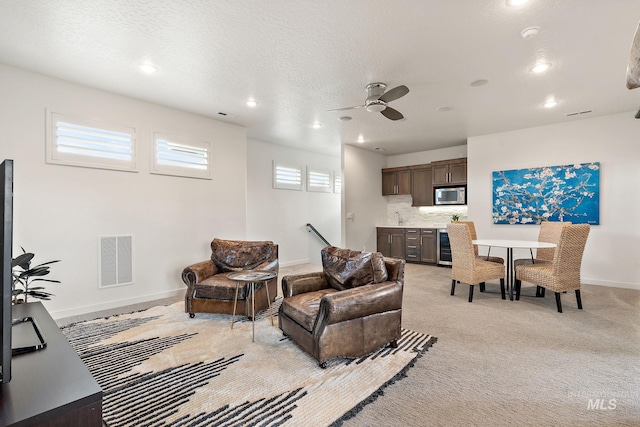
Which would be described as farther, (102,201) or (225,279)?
(102,201)

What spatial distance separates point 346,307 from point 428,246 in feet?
16.6

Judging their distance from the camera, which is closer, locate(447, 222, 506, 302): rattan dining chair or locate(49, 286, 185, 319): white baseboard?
locate(49, 286, 185, 319): white baseboard

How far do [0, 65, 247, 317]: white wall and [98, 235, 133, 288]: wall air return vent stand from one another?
6 centimetres

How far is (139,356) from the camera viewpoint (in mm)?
2533

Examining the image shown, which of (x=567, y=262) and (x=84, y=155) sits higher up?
(x=84, y=155)

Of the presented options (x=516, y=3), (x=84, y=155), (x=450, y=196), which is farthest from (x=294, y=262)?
(x=516, y=3)

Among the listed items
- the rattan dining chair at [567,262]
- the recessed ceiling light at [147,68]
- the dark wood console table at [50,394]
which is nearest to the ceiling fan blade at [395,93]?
the rattan dining chair at [567,262]

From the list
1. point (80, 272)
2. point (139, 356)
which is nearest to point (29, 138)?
point (80, 272)

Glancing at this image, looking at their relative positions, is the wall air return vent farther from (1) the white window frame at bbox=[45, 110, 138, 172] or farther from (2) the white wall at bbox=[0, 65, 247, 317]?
(1) the white window frame at bbox=[45, 110, 138, 172]

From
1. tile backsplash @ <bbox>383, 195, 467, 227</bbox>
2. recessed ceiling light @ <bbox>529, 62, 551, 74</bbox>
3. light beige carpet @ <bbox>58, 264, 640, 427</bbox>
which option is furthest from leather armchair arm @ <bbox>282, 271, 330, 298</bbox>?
tile backsplash @ <bbox>383, 195, 467, 227</bbox>

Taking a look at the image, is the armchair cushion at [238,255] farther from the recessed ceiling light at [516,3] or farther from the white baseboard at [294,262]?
the recessed ceiling light at [516,3]

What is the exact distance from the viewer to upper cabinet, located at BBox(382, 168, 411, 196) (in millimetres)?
7527

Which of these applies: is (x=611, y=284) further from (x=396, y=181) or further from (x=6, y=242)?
(x=6, y=242)

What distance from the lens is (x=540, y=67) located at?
3.17 m
